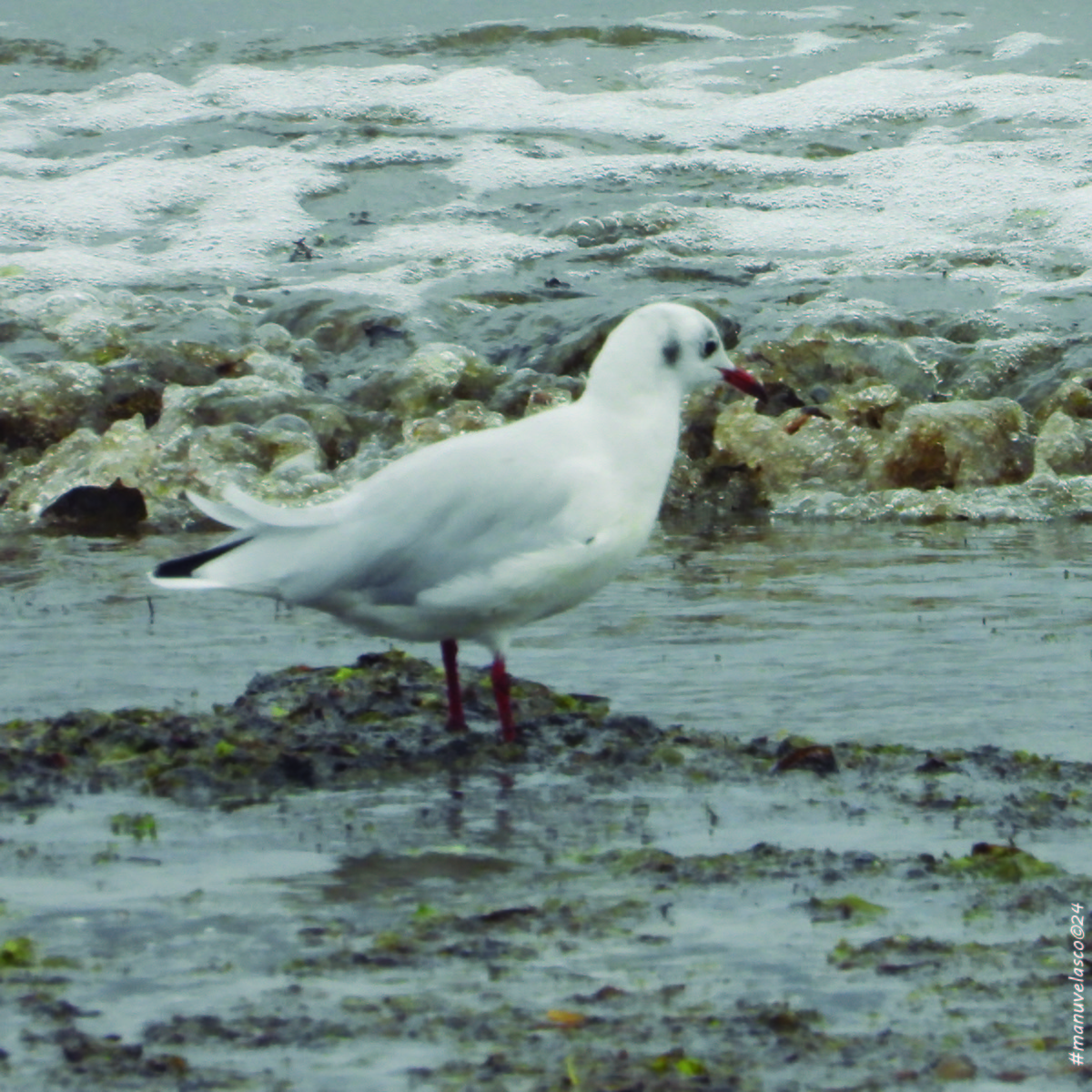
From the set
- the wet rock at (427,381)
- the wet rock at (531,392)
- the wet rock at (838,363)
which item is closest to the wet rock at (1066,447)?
the wet rock at (838,363)

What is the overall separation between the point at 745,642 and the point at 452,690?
1.23m

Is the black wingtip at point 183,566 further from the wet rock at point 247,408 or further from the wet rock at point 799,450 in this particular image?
the wet rock at point 247,408

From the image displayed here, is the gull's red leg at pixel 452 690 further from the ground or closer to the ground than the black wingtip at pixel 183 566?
closer to the ground

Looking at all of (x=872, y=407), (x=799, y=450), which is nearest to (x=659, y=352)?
(x=799, y=450)

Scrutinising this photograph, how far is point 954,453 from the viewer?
8430 millimetres

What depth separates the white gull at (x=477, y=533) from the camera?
4.05m

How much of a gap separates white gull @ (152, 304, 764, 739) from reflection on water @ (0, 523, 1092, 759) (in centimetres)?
49

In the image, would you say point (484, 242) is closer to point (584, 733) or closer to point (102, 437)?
point (102, 437)

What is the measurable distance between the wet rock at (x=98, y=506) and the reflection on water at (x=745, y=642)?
1.11 metres

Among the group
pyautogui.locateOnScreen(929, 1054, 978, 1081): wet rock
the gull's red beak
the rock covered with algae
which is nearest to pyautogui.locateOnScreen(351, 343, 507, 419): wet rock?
the rock covered with algae

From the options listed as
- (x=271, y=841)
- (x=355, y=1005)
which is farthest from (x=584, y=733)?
(x=355, y=1005)

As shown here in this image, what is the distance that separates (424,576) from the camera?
4.09 m

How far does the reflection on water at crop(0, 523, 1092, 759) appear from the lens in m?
4.48

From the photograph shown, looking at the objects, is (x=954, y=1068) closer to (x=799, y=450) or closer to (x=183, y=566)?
(x=183, y=566)
